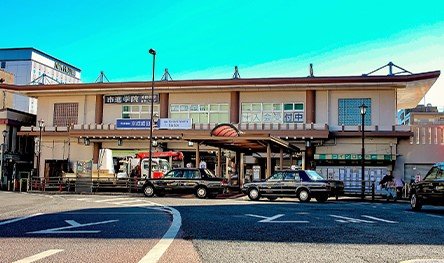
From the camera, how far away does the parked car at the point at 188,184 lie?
26.2 metres

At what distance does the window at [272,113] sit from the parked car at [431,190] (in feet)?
71.5

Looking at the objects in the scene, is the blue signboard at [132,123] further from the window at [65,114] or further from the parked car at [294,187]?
the parked car at [294,187]

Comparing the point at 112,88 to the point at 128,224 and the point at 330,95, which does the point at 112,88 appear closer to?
the point at 330,95

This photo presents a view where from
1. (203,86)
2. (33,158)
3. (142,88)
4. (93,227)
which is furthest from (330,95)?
Result: (93,227)

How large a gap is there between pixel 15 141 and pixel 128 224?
38.9 metres

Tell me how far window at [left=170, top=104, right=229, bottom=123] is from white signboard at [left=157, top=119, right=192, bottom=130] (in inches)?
39.8

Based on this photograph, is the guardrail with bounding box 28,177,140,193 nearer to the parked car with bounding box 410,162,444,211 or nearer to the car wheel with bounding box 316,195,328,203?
the car wheel with bounding box 316,195,328,203

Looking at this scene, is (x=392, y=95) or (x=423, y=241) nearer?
(x=423, y=241)

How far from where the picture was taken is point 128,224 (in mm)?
11500

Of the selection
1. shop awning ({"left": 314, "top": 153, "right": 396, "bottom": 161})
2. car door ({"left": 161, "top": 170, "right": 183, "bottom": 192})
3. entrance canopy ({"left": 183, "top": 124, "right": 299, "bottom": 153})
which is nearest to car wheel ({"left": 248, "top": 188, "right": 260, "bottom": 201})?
entrance canopy ({"left": 183, "top": 124, "right": 299, "bottom": 153})

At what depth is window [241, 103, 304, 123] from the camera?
1586 inches

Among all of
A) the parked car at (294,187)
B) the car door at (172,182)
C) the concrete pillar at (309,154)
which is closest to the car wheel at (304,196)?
the parked car at (294,187)

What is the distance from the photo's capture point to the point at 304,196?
2395 cm

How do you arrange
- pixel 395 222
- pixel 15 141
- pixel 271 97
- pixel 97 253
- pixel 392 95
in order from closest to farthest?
1. pixel 97 253
2. pixel 395 222
3. pixel 392 95
4. pixel 271 97
5. pixel 15 141
